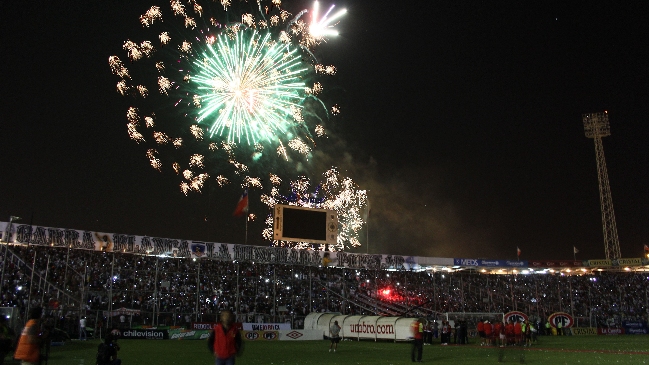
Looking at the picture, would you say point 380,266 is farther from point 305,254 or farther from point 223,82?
point 223,82

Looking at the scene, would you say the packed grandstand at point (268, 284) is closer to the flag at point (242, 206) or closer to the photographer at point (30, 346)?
the flag at point (242, 206)

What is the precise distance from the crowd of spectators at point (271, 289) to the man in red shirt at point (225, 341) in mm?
21222

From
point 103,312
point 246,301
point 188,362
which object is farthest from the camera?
point 246,301

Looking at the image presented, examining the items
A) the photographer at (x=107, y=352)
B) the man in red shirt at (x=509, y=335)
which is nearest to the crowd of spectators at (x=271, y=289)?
the photographer at (x=107, y=352)

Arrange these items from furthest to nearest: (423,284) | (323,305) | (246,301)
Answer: (423,284), (323,305), (246,301)

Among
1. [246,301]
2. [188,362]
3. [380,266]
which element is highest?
[380,266]

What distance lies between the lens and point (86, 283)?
3869 cm

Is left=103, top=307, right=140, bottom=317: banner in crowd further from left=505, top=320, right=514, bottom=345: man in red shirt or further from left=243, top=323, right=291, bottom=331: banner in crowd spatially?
left=505, top=320, right=514, bottom=345: man in red shirt

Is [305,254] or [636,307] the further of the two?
[636,307]

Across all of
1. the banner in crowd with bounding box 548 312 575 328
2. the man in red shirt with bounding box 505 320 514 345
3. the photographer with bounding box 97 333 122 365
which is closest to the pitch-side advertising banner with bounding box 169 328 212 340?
the man in red shirt with bounding box 505 320 514 345

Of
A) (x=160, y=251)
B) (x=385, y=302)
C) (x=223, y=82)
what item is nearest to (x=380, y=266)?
(x=385, y=302)

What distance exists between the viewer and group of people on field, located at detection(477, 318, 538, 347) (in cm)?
2545

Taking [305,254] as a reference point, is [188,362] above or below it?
below

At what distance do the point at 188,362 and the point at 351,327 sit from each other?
19870mm
